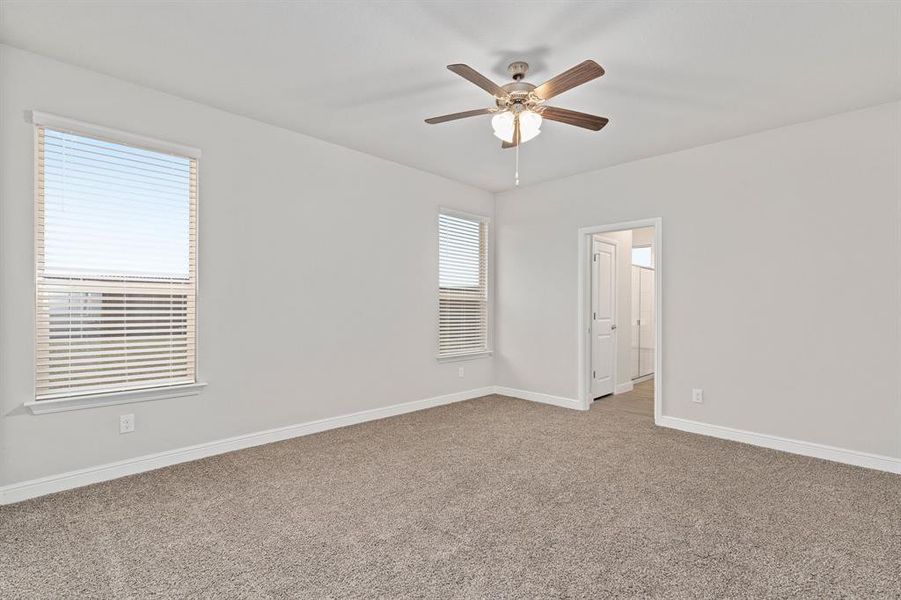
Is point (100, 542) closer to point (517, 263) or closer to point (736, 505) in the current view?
point (736, 505)

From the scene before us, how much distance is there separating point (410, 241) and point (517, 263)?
1469mm

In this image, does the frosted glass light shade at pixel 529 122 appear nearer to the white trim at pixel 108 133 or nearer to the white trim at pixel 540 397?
the white trim at pixel 108 133

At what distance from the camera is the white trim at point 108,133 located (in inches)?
107

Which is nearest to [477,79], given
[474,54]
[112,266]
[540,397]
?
[474,54]

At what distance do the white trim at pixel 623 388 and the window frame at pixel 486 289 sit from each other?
1724 mm

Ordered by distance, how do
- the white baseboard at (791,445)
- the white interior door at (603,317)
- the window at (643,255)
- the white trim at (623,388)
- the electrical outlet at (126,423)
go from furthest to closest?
the window at (643,255) < the white trim at (623,388) < the white interior door at (603,317) < the white baseboard at (791,445) < the electrical outlet at (126,423)

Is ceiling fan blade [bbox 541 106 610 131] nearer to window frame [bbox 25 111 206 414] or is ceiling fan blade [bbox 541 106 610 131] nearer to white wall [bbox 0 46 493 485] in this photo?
white wall [bbox 0 46 493 485]

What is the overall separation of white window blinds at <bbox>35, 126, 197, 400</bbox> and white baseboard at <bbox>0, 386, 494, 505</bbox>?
0.51 m

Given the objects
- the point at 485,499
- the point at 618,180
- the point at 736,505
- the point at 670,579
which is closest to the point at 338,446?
the point at 485,499

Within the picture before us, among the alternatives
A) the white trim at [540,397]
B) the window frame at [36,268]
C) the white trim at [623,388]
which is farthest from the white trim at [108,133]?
the white trim at [623,388]

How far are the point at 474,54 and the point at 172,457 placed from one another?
11.1ft

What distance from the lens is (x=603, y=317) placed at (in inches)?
219

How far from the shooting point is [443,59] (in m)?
2.71

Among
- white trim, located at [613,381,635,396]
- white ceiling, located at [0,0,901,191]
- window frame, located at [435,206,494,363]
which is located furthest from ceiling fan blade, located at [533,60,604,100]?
white trim, located at [613,381,635,396]
